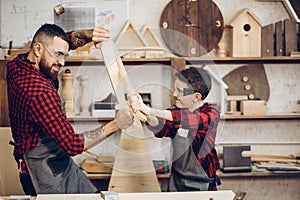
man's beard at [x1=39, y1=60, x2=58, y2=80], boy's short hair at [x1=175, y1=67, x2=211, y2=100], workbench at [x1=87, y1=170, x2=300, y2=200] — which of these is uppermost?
man's beard at [x1=39, y1=60, x2=58, y2=80]

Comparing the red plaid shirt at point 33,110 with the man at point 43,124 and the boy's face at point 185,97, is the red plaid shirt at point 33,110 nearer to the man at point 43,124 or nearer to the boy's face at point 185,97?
the man at point 43,124

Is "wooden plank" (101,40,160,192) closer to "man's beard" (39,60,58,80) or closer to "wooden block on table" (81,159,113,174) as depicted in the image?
"wooden block on table" (81,159,113,174)

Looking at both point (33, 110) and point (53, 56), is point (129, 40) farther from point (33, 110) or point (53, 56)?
point (33, 110)

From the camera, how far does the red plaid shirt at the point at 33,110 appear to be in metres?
3.61

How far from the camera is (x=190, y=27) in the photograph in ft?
14.4

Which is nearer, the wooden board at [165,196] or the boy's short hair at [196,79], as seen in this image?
the wooden board at [165,196]

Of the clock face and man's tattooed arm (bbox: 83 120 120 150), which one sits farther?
the clock face

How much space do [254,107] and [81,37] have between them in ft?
4.43

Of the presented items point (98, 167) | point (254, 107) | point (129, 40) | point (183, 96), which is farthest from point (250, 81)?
point (98, 167)

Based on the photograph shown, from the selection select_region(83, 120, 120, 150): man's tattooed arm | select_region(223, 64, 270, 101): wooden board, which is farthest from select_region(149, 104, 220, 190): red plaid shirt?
select_region(223, 64, 270, 101): wooden board

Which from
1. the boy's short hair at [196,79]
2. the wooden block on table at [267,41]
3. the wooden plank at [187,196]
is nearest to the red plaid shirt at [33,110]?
the wooden plank at [187,196]

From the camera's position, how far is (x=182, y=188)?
12.9 ft

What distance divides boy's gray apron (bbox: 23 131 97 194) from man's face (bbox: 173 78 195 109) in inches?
33.0

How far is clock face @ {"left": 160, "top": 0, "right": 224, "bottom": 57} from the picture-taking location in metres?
4.37
